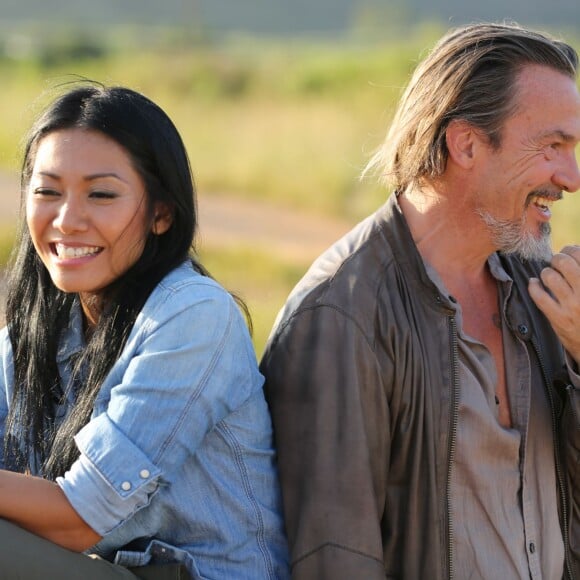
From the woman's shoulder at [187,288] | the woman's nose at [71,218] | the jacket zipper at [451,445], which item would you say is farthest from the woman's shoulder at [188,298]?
the jacket zipper at [451,445]

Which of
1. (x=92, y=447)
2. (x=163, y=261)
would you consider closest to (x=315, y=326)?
(x=163, y=261)

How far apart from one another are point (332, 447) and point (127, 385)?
58cm

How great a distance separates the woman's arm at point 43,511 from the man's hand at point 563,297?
1.40m

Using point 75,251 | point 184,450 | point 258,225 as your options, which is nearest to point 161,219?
point 75,251

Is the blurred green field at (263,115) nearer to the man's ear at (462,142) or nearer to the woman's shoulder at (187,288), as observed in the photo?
the man's ear at (462,142)

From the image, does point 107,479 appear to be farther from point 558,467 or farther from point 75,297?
point 558,467

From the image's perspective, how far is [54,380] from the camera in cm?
333

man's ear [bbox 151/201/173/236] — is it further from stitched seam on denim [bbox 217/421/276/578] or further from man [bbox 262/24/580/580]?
stitched seam on denim [bbox 217/421/276/578]

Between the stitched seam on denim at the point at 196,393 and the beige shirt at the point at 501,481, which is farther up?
the stitched seam on denim at the point at 196,393

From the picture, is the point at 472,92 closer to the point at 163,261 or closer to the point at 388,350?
the point at 388,350

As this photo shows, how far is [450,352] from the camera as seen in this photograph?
3.37 m

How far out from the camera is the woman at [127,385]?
115 inches

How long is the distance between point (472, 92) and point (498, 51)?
139 mm

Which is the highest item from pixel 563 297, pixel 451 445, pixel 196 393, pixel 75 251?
pixel 75 251
